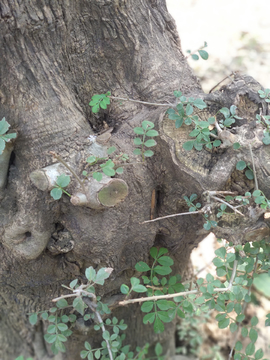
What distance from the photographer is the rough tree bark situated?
1.25 meters

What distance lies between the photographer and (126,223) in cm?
137

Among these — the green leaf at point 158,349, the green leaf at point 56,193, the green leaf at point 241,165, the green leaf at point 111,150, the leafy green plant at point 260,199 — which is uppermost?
the green leaf at point 111,150

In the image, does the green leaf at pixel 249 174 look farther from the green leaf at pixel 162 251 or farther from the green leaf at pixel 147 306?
the green leaf at pixel 147 306

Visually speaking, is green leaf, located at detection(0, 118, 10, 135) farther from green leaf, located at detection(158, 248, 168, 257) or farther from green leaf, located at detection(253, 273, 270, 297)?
green leaf, located at detection(253, 273, 270, 297)

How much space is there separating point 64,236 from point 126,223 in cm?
26

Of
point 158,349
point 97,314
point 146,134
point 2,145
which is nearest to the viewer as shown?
point 2,145

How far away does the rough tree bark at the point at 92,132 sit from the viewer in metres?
1.25

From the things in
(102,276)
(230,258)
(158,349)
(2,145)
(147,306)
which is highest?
(2,145)

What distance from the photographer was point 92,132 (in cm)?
139

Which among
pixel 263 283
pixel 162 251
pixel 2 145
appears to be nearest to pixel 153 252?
pixel 162 251

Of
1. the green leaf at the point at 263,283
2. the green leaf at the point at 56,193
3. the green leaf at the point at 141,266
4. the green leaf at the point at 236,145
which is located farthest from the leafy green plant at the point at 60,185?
the green leaf at the point at 263,283

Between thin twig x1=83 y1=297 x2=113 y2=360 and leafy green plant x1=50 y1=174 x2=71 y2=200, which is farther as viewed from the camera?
thin twig x1=83 y1=297 x2=113 y2=360

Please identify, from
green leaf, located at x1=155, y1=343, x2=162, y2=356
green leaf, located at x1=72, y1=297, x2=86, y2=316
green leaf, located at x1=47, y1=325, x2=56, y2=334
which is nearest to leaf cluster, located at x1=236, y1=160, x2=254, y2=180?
green leaf, located at x1=72, y1=297, x2=86, y2=316

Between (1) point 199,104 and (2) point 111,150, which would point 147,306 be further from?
(1) point 199,104
